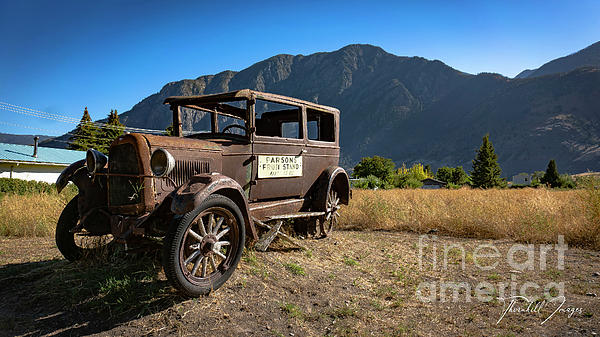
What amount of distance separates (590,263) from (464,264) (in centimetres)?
202

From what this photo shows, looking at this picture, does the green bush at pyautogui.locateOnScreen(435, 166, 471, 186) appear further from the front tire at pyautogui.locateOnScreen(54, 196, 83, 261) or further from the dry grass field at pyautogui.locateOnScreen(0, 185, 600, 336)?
the front tire at pyautogui.locateOnScreen(54, 196, 83, 261)

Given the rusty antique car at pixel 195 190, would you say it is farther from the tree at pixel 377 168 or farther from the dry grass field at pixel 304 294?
the tree at pixel 377 168

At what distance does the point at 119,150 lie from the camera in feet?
13.1

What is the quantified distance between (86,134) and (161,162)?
118 ft

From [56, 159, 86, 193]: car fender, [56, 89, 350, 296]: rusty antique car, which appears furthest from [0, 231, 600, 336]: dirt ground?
[56, 159, 86, 193]: car fender

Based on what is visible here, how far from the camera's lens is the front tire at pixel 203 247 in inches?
129

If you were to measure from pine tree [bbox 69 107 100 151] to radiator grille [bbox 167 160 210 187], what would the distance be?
34.6 m

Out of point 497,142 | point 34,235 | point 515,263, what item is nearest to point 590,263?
point 515,263

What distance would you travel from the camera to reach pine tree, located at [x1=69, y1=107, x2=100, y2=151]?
1329 inches

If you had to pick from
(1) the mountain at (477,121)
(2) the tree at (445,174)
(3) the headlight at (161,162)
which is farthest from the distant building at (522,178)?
(3) the headlight at (161,162)

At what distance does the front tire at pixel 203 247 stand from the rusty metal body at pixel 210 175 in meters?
0.15

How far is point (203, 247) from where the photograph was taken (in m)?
3.64

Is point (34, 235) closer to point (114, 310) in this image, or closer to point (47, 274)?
point (47, 274)
